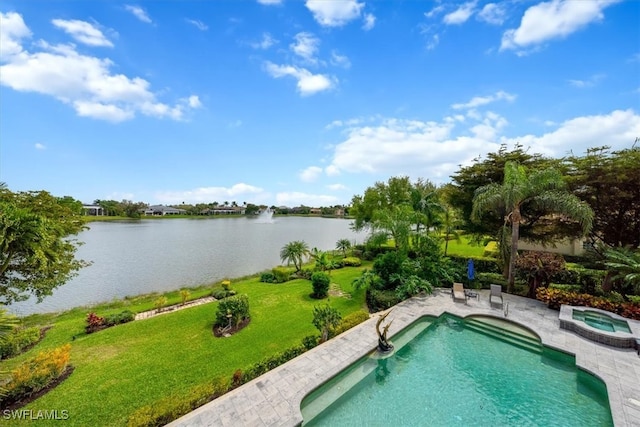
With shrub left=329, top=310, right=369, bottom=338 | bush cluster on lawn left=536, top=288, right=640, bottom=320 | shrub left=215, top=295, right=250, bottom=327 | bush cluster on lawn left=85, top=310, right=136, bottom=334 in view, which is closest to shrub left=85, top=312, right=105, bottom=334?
bush cluster on lawn left=85, top=310, right=136, bottom=334

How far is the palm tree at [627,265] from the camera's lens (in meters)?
9.40

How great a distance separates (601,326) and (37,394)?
17.2 metres

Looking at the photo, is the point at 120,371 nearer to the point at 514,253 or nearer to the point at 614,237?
the point at 514,253

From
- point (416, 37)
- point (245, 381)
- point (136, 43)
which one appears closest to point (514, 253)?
point (416, 37)

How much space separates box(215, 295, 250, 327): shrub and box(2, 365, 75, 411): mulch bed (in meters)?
4.29

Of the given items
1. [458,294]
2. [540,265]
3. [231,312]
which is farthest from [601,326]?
[231,312]

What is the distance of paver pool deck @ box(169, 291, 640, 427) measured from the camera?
5.38m

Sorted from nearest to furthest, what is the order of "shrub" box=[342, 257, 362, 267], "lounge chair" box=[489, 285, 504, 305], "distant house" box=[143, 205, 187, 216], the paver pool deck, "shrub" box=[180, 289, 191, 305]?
the paver pool deck, "lounge chair" box=[489, 285, 504, 305], "shrub" box=[180, 289, 191, 305], "shrub" box=[342, 257, 362, 267], "distant house" box=[143, 205, 187, 216]

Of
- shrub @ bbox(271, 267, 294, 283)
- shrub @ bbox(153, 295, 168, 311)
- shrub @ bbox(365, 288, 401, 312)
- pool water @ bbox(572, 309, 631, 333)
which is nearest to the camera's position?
pool water @ bbox(572, 309, 631, 333)

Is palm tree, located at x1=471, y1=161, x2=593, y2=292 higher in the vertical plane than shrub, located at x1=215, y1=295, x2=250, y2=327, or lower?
higher

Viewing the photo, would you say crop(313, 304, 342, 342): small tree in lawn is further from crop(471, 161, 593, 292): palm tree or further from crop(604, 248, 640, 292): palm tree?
crop(604, 248, 640, 292): palm tree

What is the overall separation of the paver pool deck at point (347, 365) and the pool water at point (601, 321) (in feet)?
2.43

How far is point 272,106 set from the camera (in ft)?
58.9

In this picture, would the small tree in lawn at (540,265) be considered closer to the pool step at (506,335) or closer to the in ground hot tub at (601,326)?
the in ground hot tub at (601,326)
